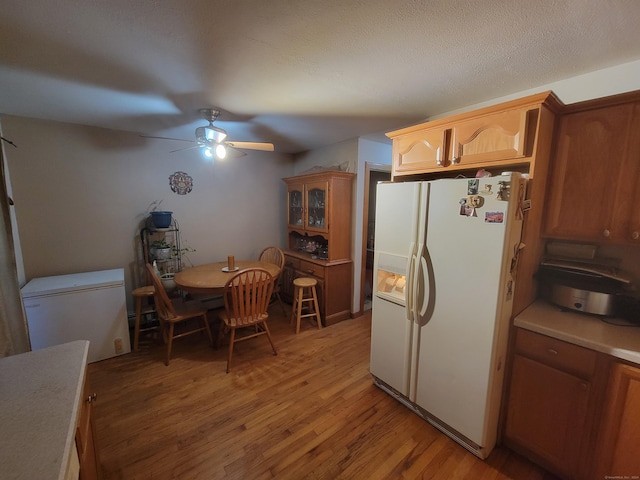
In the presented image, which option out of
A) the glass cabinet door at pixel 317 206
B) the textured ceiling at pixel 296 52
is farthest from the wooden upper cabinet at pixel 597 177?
the glass cabinet door at pixel 317 206

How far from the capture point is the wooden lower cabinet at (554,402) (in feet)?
4.24

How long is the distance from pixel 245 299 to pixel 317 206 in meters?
1.51

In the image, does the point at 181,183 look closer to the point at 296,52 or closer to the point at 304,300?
the point at 304,300

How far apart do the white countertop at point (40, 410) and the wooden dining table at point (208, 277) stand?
1.19 meters

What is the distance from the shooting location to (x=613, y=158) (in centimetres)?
139

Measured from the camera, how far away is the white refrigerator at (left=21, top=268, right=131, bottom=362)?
215cm

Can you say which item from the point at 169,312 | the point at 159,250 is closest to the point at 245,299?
the point at 169,312

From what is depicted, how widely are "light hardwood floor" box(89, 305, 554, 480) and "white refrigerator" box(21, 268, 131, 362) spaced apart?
0.67 feet

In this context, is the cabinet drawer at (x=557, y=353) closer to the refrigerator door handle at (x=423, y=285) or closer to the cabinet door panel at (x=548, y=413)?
the cabinet door panel at (x=548, y=413)

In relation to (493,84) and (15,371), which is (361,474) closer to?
(15,371)

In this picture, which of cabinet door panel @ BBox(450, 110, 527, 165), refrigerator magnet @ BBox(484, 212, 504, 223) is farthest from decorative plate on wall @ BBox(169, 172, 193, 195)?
refrigerator magnet @ BBox(484, 212, 504, 223)

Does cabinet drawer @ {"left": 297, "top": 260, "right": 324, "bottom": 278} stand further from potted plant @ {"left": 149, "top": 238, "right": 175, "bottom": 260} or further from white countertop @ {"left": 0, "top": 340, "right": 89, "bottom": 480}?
white countertop @ {"left": 0, "top": 340, "right": 89, "bottom": 480}

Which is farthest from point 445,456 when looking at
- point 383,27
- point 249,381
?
point 383,27

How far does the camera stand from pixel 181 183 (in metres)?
3.21
